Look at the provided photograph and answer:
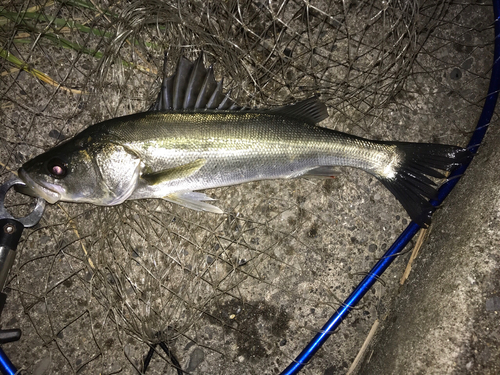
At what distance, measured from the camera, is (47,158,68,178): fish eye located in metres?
2.38

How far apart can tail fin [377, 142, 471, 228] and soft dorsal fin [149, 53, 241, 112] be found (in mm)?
1324

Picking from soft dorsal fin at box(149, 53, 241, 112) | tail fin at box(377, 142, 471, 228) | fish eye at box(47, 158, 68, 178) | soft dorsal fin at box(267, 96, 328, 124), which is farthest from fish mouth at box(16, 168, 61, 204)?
tail fin at box(377, 142, 471, 228)

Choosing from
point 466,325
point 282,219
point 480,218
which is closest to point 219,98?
point 282,219

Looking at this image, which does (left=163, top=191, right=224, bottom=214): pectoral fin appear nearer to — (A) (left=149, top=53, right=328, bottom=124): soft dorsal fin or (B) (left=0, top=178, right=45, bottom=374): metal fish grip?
(A) (left=149, top=53, right=328, bottom=124): soft dorsal fin

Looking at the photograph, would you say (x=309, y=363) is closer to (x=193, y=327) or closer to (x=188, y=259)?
(x=193, y=327)

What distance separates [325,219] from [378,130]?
89 cm

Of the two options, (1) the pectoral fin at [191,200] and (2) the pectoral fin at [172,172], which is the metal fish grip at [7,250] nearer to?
(2) the pectoral fin at [172,172]

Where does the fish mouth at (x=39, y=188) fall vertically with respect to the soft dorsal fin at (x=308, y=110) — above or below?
above

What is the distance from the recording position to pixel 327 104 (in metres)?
2.89

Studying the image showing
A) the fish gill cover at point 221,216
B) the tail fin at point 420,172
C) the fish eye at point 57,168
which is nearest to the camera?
the fish eye at point 57,168

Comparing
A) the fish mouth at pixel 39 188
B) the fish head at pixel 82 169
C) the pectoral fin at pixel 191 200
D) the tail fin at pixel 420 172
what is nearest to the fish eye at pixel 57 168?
the fish head at pixel 82 169

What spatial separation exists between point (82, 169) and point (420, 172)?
8.10 ft

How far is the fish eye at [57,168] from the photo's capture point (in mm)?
2379

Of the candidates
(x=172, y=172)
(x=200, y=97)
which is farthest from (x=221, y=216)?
(x=200, y=97)
